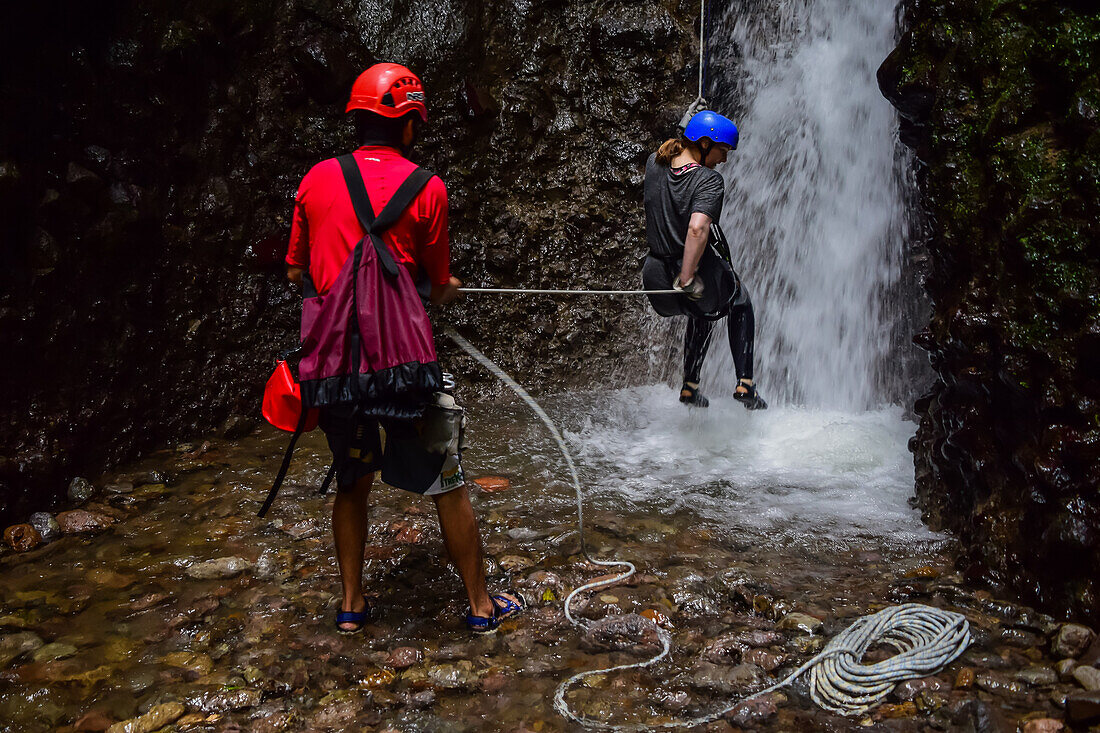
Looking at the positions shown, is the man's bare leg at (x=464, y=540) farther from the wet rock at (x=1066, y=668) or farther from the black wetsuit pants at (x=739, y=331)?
the black wetsuit pants at (x=739, y=331)

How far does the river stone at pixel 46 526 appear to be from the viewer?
13.9 feet

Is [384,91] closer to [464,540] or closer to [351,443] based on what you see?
[351,443]

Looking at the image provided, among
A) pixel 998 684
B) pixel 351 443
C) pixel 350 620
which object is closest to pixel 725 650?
pixel 998 684

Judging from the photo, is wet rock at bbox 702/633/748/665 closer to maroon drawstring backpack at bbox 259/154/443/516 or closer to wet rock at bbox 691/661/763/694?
wet rock at bbox 691/661/763/694

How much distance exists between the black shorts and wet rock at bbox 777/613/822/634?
5.70ft

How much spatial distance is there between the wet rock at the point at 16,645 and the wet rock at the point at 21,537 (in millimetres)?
996

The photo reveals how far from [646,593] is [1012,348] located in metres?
1.94

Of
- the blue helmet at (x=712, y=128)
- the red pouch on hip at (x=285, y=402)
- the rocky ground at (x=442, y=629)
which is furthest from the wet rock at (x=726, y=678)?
the blue helmet at (x=712, y=128)

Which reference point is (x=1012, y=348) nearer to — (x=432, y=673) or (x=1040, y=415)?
(x=1040, y=415)

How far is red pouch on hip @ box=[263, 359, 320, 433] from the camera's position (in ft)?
9.49

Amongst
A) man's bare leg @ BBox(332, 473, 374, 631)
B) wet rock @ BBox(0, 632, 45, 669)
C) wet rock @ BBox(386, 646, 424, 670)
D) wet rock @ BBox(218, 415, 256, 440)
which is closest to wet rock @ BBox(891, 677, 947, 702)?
wet rock @ BBox(386, 646, 424, 670)

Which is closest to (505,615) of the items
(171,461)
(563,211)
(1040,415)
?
(1040,415)

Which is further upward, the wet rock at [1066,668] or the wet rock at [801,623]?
the wet rock at [1066,668]

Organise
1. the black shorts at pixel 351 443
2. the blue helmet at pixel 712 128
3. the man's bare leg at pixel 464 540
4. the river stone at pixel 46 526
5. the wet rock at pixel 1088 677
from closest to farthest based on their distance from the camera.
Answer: the wet rock at pixel 1088 677
the black shorts at pixel 351 443
the man's bare leg at pixel 464 540
the river stone at pixel 46 526
the blue helmet at pixel 712 128
